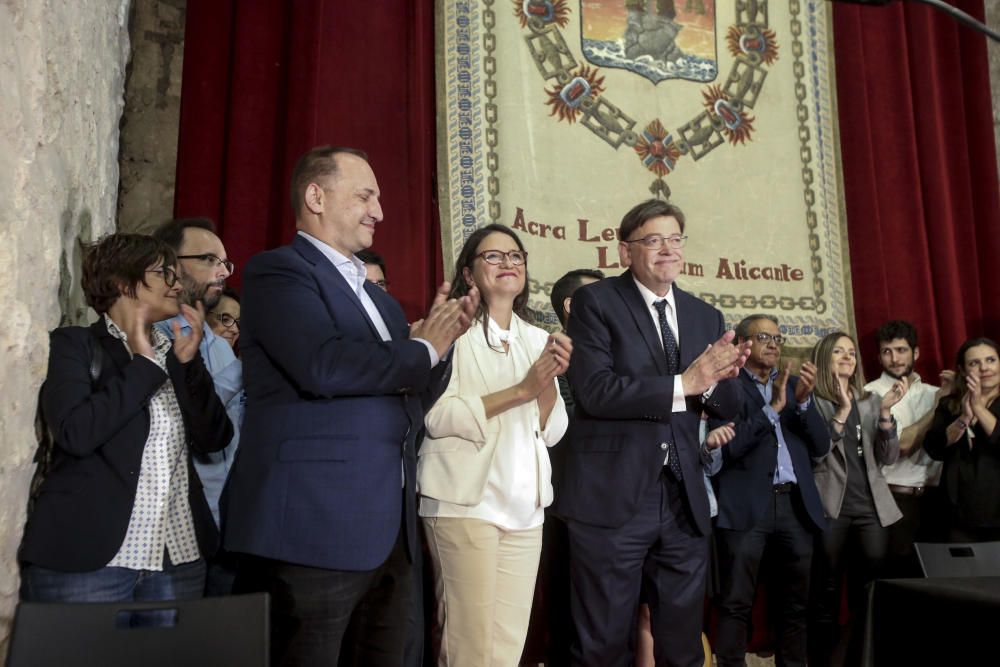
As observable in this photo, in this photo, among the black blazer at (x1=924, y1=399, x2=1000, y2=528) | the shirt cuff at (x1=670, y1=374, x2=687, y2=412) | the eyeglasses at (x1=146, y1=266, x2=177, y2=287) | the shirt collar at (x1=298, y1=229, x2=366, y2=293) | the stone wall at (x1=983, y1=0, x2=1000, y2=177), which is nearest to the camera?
the shirt collar at (x1=298, y1=229, x2=366, y2=293)

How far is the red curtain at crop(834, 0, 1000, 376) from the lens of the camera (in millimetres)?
4746

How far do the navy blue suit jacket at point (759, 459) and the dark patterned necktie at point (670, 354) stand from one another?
0.57 metres

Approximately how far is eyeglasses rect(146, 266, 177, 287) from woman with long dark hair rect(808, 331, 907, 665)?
8.21 ft

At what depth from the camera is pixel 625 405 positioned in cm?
258

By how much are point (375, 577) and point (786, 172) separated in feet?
11.1

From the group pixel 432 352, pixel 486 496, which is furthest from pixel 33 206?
pixel 486 496

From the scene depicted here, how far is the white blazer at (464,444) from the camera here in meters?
2.47

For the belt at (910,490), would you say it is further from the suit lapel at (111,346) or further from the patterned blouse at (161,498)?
the suit lapel at (111,346)

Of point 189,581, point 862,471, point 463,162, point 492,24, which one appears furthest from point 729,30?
A: point 189,581

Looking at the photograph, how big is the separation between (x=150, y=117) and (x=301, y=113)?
585mm

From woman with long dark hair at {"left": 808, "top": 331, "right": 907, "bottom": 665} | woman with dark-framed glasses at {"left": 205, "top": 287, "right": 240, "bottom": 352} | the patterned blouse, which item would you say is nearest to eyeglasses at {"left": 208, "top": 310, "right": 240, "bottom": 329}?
woman with dark-framed glasses at {"left": 205, "top": 287, "right": 240, "bottom": 352}

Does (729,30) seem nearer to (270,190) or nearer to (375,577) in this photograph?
(270,190)

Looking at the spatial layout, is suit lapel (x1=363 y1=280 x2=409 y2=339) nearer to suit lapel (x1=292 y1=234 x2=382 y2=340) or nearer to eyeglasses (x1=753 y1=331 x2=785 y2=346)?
suit lapel (x1=292 y1=234 x2=382 y2=340)

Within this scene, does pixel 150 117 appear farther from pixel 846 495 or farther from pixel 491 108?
pixel 846 495
